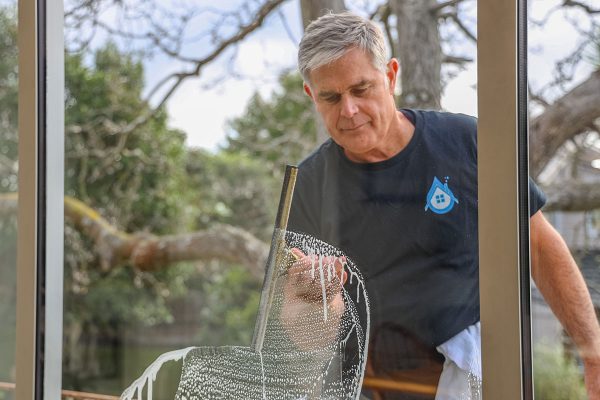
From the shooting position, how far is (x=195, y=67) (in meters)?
2.16

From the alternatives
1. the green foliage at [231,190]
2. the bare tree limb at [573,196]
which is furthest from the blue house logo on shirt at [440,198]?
the green foliage at [231,190]

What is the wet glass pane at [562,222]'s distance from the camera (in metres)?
0.74

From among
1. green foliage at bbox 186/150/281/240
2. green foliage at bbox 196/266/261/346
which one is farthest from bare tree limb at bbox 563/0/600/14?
green foliage at bbox 196/266/261/346

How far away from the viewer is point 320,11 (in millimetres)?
930

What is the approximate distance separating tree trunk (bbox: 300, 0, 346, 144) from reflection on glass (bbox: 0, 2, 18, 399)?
0.82m

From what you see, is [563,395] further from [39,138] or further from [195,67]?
[195,67]

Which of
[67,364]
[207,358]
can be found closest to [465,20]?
[207,358]

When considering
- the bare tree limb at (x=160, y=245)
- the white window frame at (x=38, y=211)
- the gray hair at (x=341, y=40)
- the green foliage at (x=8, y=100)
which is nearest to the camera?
the gray hair at (x=341, y=40)

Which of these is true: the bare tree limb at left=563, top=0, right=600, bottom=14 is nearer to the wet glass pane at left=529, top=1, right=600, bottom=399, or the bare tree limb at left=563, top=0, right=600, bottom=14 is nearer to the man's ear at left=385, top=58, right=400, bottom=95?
the wet glass pane at left=529, top=1, right=600, bottom=399

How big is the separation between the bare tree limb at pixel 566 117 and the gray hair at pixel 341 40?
0.20 metres

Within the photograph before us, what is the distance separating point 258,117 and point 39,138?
207 centimetres

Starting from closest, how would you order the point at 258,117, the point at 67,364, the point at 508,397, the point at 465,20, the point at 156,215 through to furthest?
the point at 508,397, the point at 465,20, the point at 258,117, the point at 67,364, the point at 156,215

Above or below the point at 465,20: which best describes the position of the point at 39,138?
below

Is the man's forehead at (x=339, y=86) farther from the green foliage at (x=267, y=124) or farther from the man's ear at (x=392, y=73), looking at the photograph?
the green foliage at (x=267, y=124)
